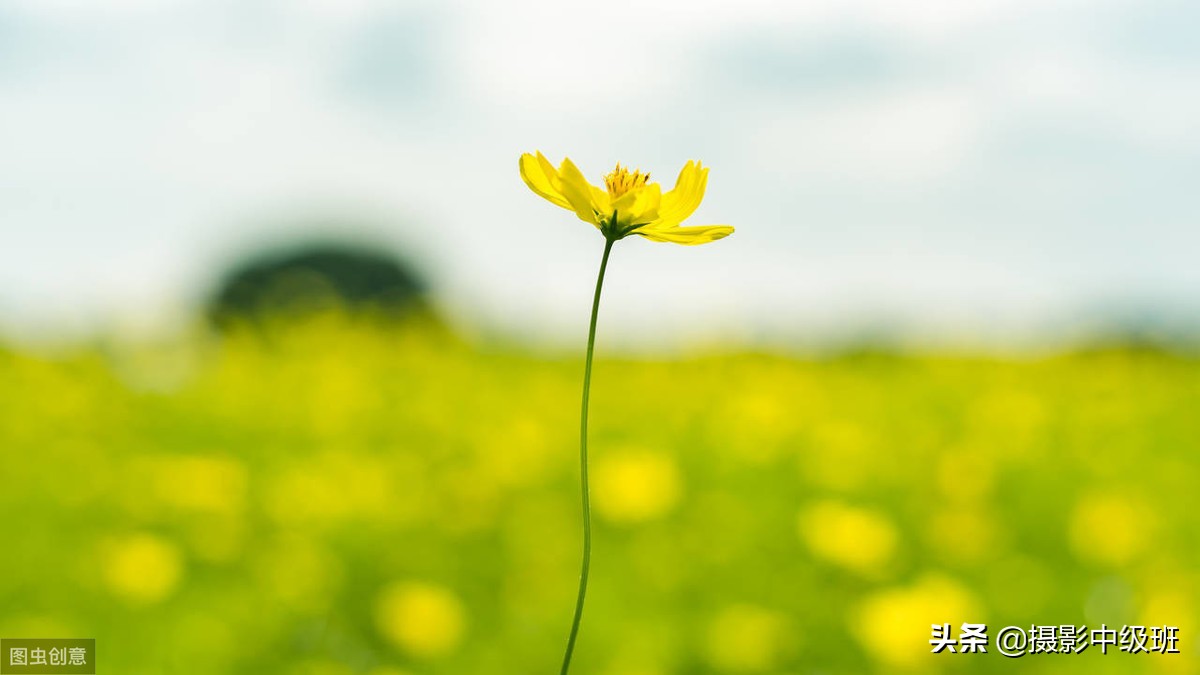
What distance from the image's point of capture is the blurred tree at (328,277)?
363 inches

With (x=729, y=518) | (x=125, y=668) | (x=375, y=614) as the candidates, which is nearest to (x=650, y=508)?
(x=729, y=518)

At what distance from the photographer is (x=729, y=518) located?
7.17 ft

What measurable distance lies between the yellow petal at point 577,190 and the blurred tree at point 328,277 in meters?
8.42

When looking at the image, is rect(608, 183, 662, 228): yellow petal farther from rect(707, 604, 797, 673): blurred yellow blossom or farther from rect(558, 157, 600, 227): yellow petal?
rect(707, 604, 797, 673): blurred yellow blossom

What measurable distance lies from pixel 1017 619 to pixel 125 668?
4.57 ft

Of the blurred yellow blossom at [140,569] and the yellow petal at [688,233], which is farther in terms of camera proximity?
the blurred yellow blossom at [140,569]

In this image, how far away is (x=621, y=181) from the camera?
82 cm

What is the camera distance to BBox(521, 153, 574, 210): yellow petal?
69 cm

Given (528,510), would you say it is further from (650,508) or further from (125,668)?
(125,668)

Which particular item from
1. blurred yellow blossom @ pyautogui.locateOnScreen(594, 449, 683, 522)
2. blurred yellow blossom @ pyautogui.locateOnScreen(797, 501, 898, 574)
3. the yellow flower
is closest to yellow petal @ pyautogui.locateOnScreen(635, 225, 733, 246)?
the yellow flower

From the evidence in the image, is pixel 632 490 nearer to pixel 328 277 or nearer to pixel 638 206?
pixel 638 206

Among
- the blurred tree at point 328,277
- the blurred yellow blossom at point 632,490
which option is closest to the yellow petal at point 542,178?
the blurred yellow blossom at point 632,490

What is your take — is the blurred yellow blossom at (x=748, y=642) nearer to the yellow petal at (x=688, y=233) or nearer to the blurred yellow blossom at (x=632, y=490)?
the blurred yellow blossom at (x=632, y=490)

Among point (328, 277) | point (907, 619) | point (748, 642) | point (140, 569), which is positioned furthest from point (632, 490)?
point (328, 277)
